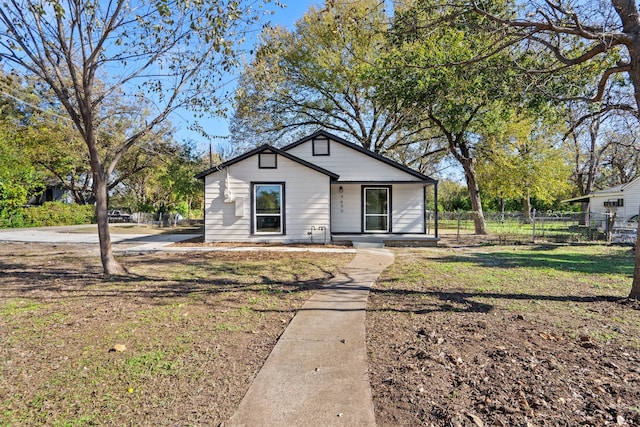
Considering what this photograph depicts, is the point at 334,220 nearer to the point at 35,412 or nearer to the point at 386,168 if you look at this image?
the point at 386,168

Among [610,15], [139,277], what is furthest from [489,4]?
[139,277]

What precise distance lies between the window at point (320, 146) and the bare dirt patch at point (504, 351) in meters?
9.28

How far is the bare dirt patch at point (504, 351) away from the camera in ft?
8.55

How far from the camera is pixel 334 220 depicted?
15633 millimetres

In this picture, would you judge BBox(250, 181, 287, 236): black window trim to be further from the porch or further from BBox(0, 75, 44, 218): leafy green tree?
BBox(0, 75, 44, 218): leafy green tree

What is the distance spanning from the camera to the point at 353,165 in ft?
50.1

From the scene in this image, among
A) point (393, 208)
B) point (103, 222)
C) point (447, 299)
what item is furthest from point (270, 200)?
point (447, 299)

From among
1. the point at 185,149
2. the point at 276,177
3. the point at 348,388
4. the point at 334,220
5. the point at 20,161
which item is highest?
the point at 185,149

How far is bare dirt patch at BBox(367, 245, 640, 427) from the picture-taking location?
2.61 meters

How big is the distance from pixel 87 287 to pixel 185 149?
24.6 metres

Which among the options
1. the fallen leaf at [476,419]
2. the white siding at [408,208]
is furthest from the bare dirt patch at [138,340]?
the white siding at [408,208]

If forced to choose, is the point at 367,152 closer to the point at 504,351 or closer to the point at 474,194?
the point at 474,194

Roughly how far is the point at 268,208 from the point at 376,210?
493 cm

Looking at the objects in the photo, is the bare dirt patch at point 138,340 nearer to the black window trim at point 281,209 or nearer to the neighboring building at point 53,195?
the black window trim at point 281,209
